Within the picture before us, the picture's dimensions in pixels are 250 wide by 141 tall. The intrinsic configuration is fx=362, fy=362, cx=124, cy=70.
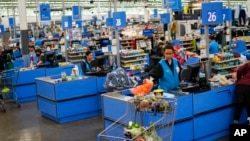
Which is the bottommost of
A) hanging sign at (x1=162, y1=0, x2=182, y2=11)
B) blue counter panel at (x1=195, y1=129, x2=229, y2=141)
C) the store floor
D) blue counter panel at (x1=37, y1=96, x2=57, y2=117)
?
the store floor

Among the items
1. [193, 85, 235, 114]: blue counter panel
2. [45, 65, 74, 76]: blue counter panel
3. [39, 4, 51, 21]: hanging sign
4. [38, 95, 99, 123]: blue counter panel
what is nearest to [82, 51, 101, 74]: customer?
[38, 95, 99, 123]: blue counter panel

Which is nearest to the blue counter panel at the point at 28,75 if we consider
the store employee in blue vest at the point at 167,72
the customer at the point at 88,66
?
the customer at the point at 88,66

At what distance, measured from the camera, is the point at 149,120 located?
486cm

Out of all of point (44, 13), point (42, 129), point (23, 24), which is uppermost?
point (44, 13)

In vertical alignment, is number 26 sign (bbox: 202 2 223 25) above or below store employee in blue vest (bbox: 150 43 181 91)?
above

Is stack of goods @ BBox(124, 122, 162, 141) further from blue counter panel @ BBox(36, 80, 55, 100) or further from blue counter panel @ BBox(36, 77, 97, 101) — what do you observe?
blue counter panel @ BBox(36, 80, 55, 100)

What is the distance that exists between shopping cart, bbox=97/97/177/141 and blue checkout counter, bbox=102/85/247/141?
537 mm

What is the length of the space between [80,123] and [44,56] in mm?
3770

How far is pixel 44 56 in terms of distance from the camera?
11.0m

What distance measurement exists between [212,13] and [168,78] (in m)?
1.78

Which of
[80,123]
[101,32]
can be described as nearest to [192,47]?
[101,32]

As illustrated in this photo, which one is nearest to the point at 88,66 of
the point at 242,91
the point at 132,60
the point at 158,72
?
the point at 132,60

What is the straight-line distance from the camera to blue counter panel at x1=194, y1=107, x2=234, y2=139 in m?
5.93

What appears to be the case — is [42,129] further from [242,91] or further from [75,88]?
[242,91]
